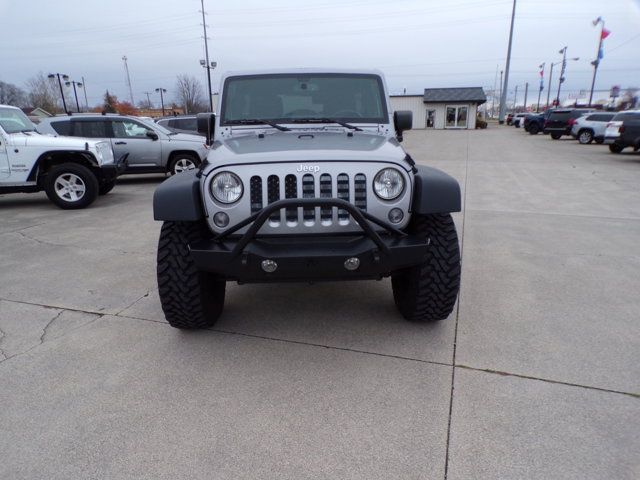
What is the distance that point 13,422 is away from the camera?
2.31 m

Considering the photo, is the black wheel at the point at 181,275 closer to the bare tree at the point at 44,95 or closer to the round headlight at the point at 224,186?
the round headlight at the point at 224,186

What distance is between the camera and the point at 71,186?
7605mm

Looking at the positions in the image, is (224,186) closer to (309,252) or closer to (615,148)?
(309,252)

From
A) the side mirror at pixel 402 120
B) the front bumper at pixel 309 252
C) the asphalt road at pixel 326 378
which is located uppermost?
the side mirror at pixel 402 120

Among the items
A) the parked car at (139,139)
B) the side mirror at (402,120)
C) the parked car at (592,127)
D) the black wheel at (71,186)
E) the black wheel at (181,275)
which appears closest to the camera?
the black wheel at (181,275)

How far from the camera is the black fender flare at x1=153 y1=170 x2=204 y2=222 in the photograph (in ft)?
8.62

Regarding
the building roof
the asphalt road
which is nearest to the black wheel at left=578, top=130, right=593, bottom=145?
the asphalt road

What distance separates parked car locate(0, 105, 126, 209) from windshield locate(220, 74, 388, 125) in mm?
4791

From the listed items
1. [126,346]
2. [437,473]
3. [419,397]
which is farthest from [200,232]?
[437,473]

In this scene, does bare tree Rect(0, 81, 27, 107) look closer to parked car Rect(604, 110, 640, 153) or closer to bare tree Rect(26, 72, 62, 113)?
bare tree Rect(26, 72, 62, 113)

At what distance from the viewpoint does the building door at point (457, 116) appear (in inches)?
1697

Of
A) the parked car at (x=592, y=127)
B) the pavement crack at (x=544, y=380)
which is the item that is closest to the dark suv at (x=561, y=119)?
the parked car at (x=592, y=127)

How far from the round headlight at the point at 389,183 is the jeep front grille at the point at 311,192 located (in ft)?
0.29

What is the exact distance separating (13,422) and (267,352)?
1.43 metres
